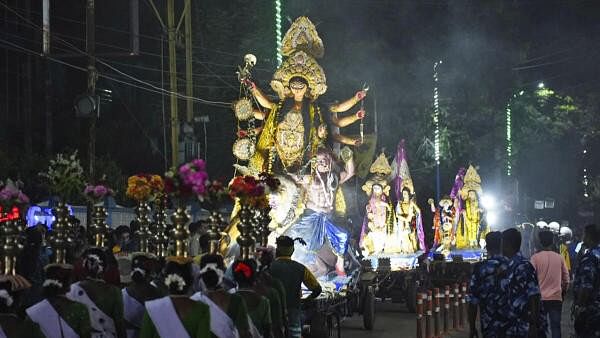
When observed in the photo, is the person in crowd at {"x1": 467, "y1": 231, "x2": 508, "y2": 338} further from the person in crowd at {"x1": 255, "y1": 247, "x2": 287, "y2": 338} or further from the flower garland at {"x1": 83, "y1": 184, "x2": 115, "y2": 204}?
the flower garland at {"x1": 83, "y1": 184, "x2": 115, "y2": 204}

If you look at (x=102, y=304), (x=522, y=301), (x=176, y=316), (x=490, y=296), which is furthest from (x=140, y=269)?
(x=522, y=301)

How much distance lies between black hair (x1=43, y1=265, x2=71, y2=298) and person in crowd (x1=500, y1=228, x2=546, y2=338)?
427cm

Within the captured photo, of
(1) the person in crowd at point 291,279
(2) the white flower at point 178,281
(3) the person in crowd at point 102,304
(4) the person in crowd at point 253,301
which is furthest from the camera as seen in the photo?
(1) the person in crowd at point 291,279

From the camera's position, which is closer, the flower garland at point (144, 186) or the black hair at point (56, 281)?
the black hair at point (56, 281)

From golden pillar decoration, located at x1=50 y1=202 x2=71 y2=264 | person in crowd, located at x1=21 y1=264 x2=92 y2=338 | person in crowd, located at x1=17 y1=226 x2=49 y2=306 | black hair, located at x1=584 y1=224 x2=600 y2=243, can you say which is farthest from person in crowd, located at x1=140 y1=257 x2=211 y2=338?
black hair, located at x1=584 y1=224 x2=600 y2=243

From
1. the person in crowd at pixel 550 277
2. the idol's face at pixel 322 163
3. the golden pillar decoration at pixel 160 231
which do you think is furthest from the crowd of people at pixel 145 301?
the idol's face at pixel 322 163

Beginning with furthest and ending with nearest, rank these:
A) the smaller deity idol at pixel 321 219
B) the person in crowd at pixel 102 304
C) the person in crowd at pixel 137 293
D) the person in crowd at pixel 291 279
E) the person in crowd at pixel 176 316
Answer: the smaller deity idol at pixel 321 219 < the person in crowd at pixel 291 279 < the person in crowd at pixel 137 293 < the person in crowd at pixel 102 304 < the person in crowd at pixel 176 316

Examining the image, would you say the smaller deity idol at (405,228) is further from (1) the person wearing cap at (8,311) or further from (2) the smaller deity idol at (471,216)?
(1) the person wearing cap at (8,311)

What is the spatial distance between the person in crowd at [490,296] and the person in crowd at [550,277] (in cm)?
439

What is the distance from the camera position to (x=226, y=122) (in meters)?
32.2

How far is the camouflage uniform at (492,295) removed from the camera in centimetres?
990

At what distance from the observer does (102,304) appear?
8.63m

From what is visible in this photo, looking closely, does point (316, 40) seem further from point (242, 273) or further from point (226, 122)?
point (226, 122)

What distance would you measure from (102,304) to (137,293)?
0.53m
